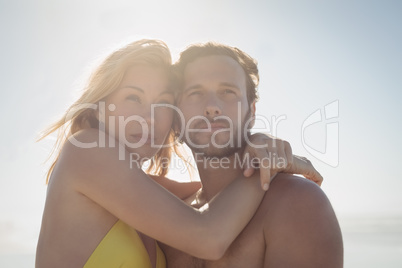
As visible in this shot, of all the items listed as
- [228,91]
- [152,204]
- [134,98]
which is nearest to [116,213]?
[152,204]

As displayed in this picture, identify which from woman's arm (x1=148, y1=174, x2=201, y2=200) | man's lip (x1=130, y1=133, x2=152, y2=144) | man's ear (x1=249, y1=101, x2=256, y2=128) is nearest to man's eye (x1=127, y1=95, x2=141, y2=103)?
man's lip (x1=130, y1=133, x2=152, y2=144)

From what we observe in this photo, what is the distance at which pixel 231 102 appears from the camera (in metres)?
3.62

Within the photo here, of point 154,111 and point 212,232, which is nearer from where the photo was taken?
point 212,232

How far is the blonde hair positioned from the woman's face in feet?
0.22

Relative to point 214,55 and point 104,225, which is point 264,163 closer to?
point 104,225

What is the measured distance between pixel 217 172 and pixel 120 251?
4.26ft

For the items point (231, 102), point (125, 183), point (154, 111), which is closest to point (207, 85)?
point (231, 102)

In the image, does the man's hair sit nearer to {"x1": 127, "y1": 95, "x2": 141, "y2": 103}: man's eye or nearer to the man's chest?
{"x1": 127, "y1": 95, "x2": 141, "y2": 103}: man's eye

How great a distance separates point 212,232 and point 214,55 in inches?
79.6

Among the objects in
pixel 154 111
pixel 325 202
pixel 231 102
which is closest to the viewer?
pixel 325 202

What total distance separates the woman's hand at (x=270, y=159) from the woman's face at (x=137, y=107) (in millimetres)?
917

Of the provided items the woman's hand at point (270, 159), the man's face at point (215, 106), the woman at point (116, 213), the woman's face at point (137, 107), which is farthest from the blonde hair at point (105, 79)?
the woman's hand at point (270, 159)

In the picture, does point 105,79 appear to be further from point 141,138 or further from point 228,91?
point 228,91

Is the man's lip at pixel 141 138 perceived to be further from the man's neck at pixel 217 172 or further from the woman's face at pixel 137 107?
the man's neck at pixel 217 172
